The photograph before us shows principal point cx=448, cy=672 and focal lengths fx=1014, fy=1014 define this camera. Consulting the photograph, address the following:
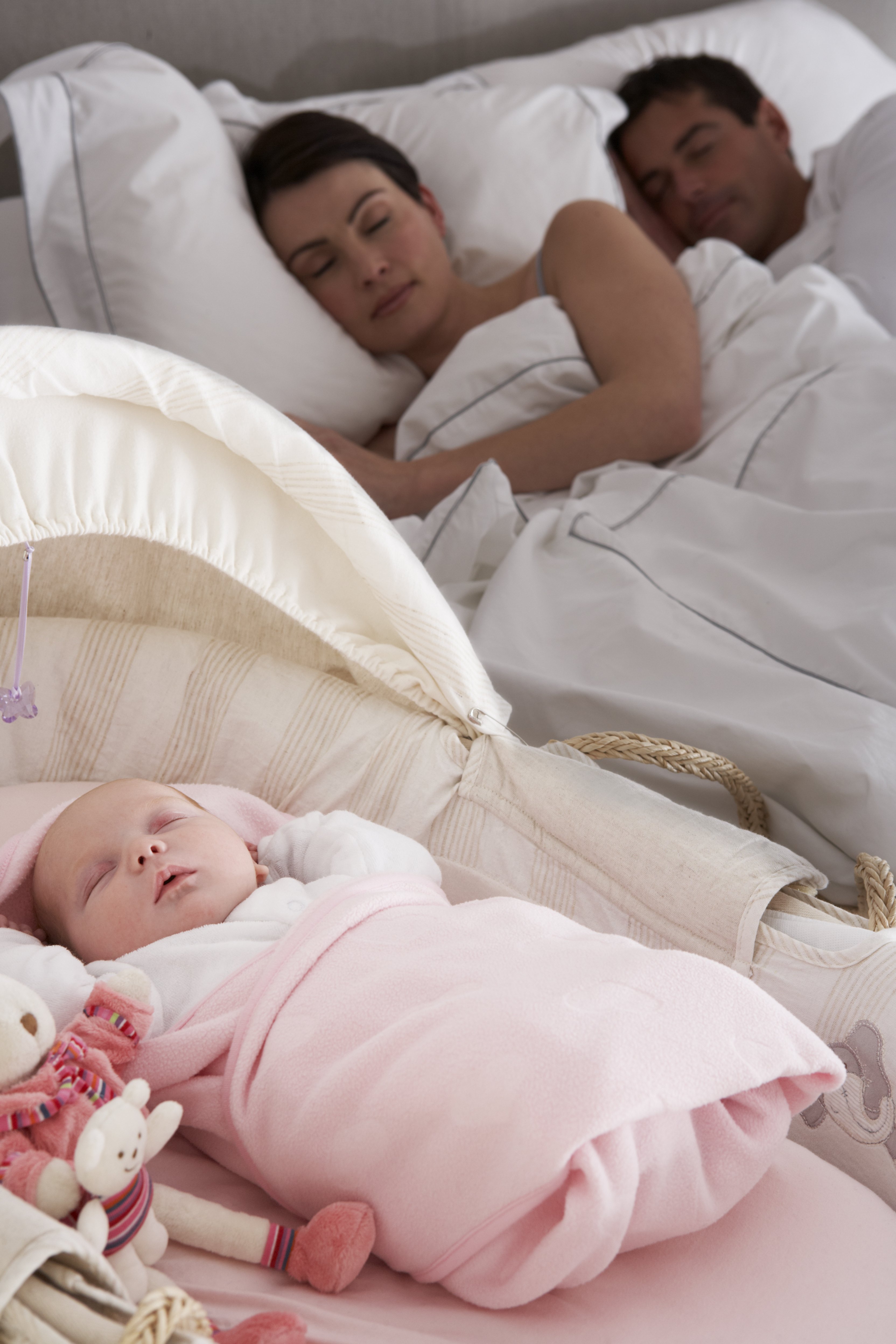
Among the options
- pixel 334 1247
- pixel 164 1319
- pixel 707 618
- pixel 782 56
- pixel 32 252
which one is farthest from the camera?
pixel 782 56

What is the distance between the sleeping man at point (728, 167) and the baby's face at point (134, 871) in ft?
Answer: 4.82

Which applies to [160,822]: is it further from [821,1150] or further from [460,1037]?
[821,1150]

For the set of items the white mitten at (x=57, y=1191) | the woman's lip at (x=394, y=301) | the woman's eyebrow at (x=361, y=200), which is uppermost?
the woman's eyebrow at (x=361, y=200)

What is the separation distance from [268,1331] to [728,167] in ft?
6.55

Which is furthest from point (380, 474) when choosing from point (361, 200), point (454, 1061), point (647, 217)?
point (454, 1061)

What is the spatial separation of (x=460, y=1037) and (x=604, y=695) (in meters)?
0.48

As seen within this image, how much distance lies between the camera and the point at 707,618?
104cm

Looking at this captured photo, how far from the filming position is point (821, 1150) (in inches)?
24.7

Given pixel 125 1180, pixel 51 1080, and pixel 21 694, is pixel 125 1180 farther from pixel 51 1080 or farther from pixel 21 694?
pixel 21 694

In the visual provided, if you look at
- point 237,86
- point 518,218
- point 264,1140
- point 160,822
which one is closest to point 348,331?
point 518,218

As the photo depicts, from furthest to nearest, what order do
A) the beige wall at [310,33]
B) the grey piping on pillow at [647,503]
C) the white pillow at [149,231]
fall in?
1. the beige wall at [310,33]
2. the white pillow at [149,231]
3. the grey piping on pillow at [647,503]

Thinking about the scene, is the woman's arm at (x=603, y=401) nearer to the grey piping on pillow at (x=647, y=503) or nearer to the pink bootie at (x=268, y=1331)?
the grey piping on pillow at (x=647, y=503)

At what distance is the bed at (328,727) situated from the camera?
20.3 inches

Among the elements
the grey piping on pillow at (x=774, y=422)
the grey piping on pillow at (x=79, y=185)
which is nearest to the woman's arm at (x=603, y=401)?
the grey piping on pillow at (x=774, y=422)
